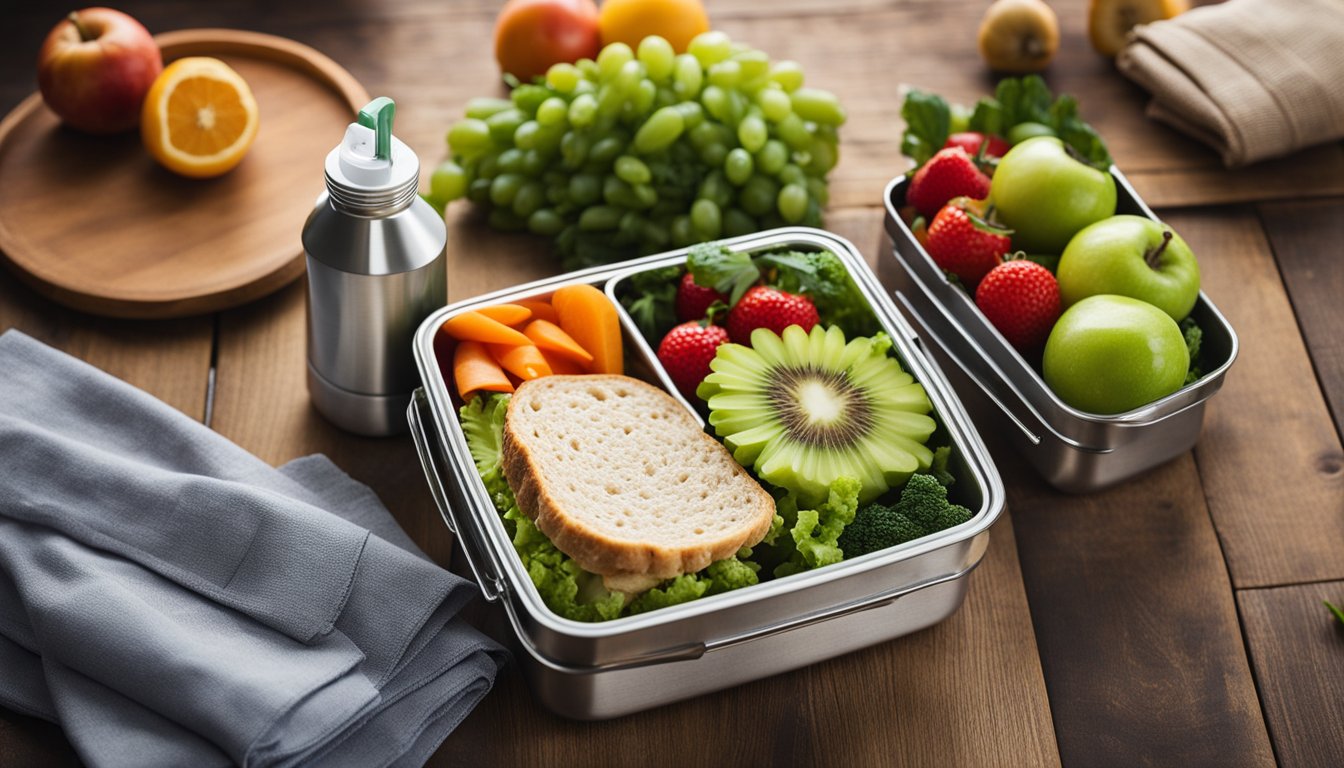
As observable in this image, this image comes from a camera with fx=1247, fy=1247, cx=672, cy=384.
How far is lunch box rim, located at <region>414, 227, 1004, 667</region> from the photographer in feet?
3.98

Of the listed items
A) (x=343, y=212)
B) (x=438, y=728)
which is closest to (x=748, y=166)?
(x=343, y=212)

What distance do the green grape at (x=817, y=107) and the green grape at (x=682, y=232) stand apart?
26 centimetres

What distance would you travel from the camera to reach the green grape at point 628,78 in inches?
68.4

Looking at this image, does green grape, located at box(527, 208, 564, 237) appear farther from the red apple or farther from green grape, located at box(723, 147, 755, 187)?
the red apple

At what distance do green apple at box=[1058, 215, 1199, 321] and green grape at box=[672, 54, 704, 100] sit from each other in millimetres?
567

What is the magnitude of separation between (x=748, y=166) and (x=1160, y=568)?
763mm

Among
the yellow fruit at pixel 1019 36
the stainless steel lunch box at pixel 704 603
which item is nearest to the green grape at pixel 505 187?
the stainless steel lunch box at pixel 704 603

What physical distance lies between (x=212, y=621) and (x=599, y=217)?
78 cm

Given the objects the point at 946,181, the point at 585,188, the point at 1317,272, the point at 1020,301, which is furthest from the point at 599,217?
the point at 1317,272

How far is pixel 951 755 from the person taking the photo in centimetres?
136

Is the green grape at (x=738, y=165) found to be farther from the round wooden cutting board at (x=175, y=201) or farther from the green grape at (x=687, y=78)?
the round wooden cutting board at (x=175, y=201)

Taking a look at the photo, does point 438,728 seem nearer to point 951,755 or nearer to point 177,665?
point 177,665

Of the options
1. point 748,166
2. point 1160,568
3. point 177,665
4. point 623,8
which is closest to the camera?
point 177,665

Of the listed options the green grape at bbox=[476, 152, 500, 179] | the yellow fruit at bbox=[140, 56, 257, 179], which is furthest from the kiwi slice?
the yellow fruit at bbox=[140, 56, 257, 179]
